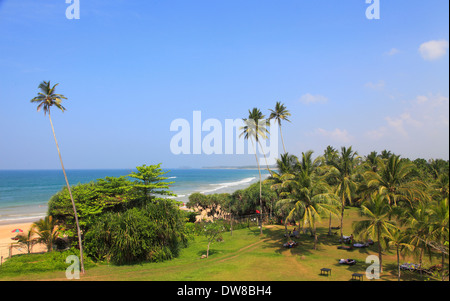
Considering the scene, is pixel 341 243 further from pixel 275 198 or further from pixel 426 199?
pixel 275 198

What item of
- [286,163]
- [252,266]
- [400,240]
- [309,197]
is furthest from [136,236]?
[400,240]

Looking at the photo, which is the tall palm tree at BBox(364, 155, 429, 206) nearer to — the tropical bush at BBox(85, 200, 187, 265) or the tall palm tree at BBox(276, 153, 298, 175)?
the tall palm tree at BBox(276, 153, 298, 175)

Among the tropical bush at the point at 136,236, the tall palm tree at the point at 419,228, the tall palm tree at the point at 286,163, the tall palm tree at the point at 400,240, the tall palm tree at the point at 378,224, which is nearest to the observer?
the tall palm tree at the point at 419,228

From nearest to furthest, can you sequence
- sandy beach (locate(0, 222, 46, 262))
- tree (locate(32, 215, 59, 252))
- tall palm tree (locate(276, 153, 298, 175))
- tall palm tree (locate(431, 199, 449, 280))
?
tall palm tree (locate(431, 199, 449, 280))
tree (locate(32, 215, 59, 252))
sandy beach (locate(0, 222, 46, 262))
tall palm tree (locate(276, 153, 298, 175))

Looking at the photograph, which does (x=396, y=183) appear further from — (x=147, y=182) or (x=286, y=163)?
(x=147, y=182)

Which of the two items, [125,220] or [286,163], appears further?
[286,163]

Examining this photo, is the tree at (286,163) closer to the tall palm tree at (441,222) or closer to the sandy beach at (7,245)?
the tall palm tree at (441,222)

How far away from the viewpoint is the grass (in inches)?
706

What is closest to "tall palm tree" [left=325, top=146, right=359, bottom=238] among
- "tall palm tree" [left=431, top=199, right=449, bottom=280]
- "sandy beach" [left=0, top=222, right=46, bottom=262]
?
"tall palm tree" [left=431, top=199, right=449, bottom=280]

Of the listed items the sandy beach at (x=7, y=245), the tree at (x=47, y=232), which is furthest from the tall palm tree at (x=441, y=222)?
the sandy beach at (x=7, y=245)

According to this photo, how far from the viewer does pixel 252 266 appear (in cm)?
2017

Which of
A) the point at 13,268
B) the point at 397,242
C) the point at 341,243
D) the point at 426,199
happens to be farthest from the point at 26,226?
the point at 426,199

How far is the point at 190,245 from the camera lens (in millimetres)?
30812

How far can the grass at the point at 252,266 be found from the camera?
17938 millimetres
